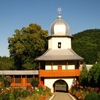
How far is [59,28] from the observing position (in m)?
38.4

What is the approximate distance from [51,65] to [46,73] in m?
1.99

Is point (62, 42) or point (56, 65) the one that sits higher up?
point (62, 42)

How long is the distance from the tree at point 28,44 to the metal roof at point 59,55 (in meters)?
7.49

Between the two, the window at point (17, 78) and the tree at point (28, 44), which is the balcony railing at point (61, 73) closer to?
the window at point (17, 78)

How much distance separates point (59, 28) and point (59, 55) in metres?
4.87

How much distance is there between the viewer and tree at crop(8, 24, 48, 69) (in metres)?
44.5

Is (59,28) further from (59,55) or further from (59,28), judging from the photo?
(59,55)

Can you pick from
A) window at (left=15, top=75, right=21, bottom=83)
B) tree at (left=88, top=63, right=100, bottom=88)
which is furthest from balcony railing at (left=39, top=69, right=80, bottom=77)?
tree at (left=88, top=63, right=100, bottom=88)

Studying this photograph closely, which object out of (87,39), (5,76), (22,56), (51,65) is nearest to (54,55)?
(51,65)

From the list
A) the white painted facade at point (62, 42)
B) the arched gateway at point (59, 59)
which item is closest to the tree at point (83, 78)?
the arched gateway at point (59, 59)

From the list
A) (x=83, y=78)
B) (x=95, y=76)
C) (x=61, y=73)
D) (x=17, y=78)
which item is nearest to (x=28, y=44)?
(x=17, y=78)

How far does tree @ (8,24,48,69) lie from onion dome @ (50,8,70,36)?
20.7 ft

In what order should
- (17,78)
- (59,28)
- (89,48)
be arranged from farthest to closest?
(89,48), (59,28), (17,78)

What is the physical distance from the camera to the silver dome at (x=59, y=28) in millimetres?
38219
